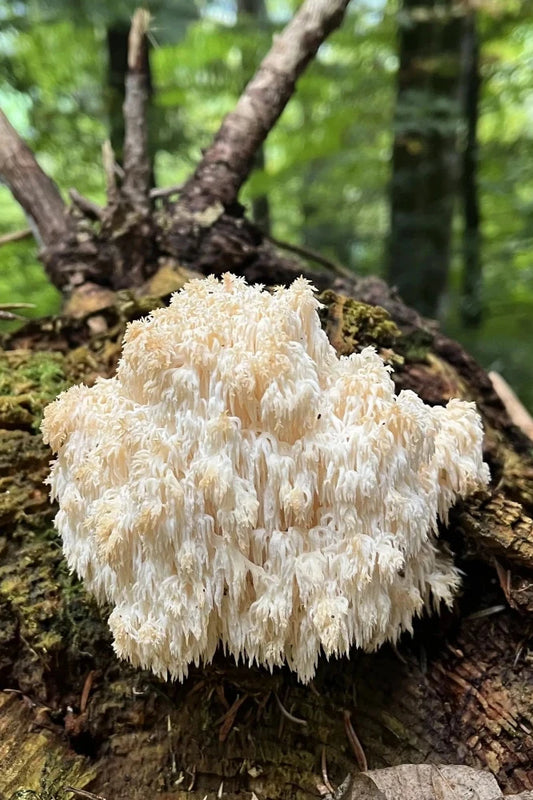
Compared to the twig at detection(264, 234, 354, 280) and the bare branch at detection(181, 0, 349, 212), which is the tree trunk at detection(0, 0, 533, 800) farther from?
the bare branch at detection(181, 0, 349, 212)

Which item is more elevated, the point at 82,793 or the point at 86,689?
the point at 86,689

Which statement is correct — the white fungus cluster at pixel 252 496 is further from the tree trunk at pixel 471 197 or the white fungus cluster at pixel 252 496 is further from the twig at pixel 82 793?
the tree trunk at pixel 471 197

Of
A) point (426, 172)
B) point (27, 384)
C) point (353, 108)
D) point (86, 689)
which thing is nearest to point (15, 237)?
point (27, 384)

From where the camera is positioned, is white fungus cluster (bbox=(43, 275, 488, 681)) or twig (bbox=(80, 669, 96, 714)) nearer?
white fungus cluster (bbox=(43, 275, 488, 681))

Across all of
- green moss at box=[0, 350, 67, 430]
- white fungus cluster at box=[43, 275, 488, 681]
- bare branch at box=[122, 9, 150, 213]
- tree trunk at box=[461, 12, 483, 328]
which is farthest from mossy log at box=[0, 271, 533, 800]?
tree trunk at box=[461, 12, 483, 328]

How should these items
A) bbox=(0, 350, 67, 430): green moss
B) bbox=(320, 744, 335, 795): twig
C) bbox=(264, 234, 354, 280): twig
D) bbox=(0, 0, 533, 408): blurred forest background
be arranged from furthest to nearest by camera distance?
bbox=(0, 0, 533, 408): blurred forest background → bbox=(264, 234, 354, 280): twig → bbox=(0, 350, 67, 430): green moss → bbox=(320, 744, 335, 795): twig

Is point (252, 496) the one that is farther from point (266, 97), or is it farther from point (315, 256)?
point (266, 97)

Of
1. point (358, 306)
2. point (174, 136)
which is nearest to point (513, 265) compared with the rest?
point (174, 136)
